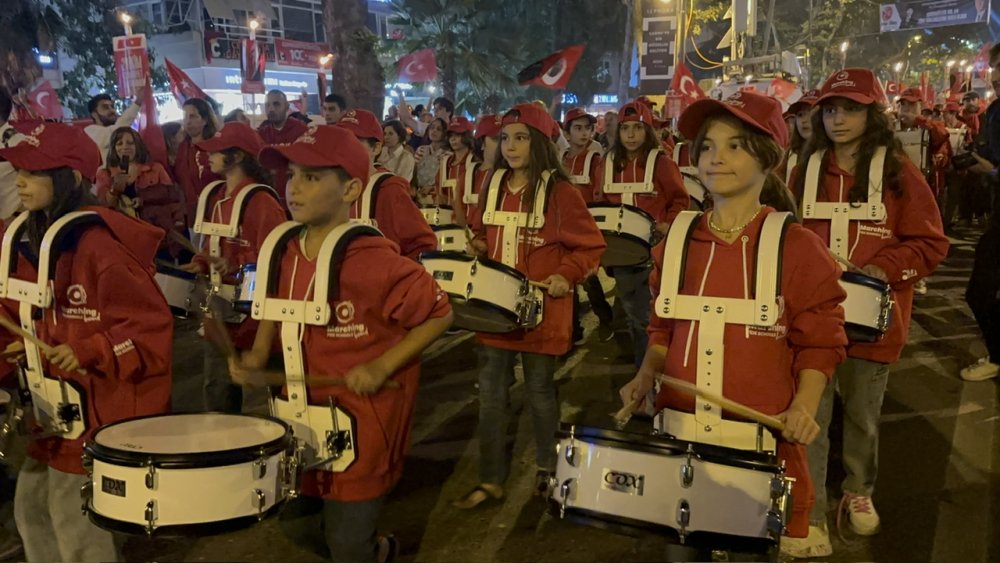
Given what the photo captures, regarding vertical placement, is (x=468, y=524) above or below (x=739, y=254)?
below

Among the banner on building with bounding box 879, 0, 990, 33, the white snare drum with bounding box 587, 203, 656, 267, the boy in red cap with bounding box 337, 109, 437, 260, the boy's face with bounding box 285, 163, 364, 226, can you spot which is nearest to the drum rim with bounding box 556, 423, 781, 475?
the boy's face with bounding box 285, 163, 364, 226

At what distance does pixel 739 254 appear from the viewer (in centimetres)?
272

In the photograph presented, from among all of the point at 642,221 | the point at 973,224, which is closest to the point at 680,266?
the point at 642,221

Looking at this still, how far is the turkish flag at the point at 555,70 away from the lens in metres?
11.1

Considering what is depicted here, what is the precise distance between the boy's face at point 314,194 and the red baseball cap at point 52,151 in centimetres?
87

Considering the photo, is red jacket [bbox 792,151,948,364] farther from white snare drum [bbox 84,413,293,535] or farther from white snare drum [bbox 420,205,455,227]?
white snare drum [bbox 420,205,455,227]

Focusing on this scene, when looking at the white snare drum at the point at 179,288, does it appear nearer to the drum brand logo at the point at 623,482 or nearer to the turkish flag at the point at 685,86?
the drum brand logo at the point at 623,482

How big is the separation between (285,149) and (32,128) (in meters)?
1.11

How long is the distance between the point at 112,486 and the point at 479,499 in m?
2.33

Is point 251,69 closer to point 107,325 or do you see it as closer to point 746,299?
point 107,325

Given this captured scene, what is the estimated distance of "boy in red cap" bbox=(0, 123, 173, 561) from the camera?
3051mm

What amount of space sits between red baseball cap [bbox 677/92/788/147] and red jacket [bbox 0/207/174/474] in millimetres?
2047

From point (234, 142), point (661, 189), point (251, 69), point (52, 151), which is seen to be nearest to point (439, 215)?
point (661, 189)

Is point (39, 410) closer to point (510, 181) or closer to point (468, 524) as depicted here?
point (468, 524)
